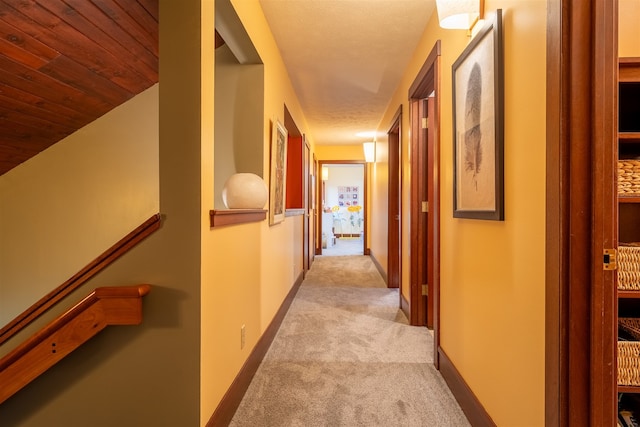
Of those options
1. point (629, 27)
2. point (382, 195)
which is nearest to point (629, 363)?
point (629, 27)

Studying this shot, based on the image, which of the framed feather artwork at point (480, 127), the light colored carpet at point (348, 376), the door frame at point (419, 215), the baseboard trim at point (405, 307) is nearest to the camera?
the framed feather artwork at point (480, 127)

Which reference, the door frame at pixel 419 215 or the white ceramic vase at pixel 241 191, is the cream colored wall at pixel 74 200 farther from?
the door frame at pixel 419 215

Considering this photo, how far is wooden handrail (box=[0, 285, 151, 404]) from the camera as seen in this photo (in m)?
1.25

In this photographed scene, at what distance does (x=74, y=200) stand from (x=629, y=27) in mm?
3636

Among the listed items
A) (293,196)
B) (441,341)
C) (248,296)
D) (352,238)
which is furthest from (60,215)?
(352,238)

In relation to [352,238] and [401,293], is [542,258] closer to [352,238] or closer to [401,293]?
[401,293]

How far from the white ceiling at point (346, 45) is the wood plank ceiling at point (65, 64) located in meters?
0.90

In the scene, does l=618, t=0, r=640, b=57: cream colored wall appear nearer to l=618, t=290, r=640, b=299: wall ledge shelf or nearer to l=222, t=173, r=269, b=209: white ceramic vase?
l=618, t=290, r=640, b=299: wall ledge shelf

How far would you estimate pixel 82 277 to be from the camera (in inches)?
53.1

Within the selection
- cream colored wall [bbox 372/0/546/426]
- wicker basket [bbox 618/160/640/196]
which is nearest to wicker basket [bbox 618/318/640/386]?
cream colored wall [bbox 372/0/546/426]

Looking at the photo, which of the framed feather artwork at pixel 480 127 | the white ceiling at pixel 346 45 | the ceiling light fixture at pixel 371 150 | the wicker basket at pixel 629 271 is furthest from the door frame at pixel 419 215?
the ceiling light fixture at pixel 371 150

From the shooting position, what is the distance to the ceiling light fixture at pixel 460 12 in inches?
60.6

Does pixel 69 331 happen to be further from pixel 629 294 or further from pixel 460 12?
pixel 460 12

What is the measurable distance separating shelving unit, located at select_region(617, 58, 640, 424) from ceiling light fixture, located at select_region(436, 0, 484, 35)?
2.10 ft
